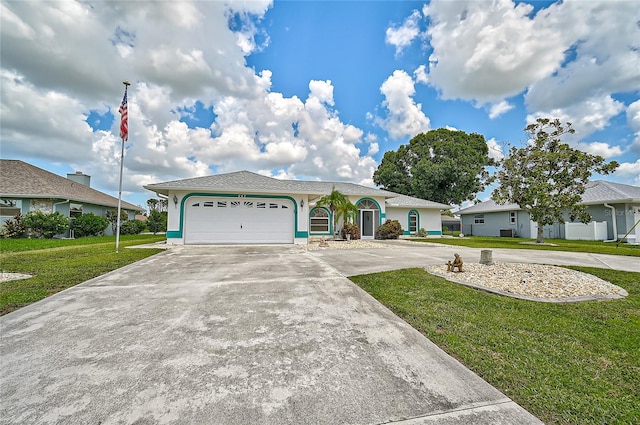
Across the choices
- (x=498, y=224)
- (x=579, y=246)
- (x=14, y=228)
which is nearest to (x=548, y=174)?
(x=579, y=246)

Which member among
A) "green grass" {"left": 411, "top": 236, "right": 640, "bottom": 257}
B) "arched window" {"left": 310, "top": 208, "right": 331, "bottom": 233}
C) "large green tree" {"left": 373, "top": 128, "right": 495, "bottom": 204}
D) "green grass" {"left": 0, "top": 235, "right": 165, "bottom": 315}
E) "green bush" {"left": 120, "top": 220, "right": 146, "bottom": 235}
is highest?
"large green tree" {"left": 373, "top": 128, "right": 495, "bottom": 204}

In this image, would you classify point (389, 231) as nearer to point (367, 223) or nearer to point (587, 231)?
point (367, 223)

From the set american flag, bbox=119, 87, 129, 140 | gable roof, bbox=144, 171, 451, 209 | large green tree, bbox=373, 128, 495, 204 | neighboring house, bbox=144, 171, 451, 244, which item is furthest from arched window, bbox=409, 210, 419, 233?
american flag, bbox=119, 87, 129, 140

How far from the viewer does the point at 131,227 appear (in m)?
24.0

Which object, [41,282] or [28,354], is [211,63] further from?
[28,354]

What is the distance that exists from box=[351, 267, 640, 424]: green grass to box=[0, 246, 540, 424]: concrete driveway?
0.26 meters

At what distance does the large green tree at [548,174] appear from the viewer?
49.0 ft

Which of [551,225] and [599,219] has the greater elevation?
[599,219]

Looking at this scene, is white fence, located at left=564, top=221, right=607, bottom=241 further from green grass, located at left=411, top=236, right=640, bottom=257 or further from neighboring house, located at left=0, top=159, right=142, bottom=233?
neighboring house, located at left=0, top=159, right=142, bottom=233

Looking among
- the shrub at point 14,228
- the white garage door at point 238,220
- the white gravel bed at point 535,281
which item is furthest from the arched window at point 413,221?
the shrub at point 14,228

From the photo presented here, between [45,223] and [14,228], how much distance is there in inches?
64.9

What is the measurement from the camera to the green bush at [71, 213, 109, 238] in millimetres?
17656

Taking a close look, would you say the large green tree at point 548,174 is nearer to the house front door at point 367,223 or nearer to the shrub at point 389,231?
the shrub at point 389,231

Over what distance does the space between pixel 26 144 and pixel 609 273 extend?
98.0 ft
